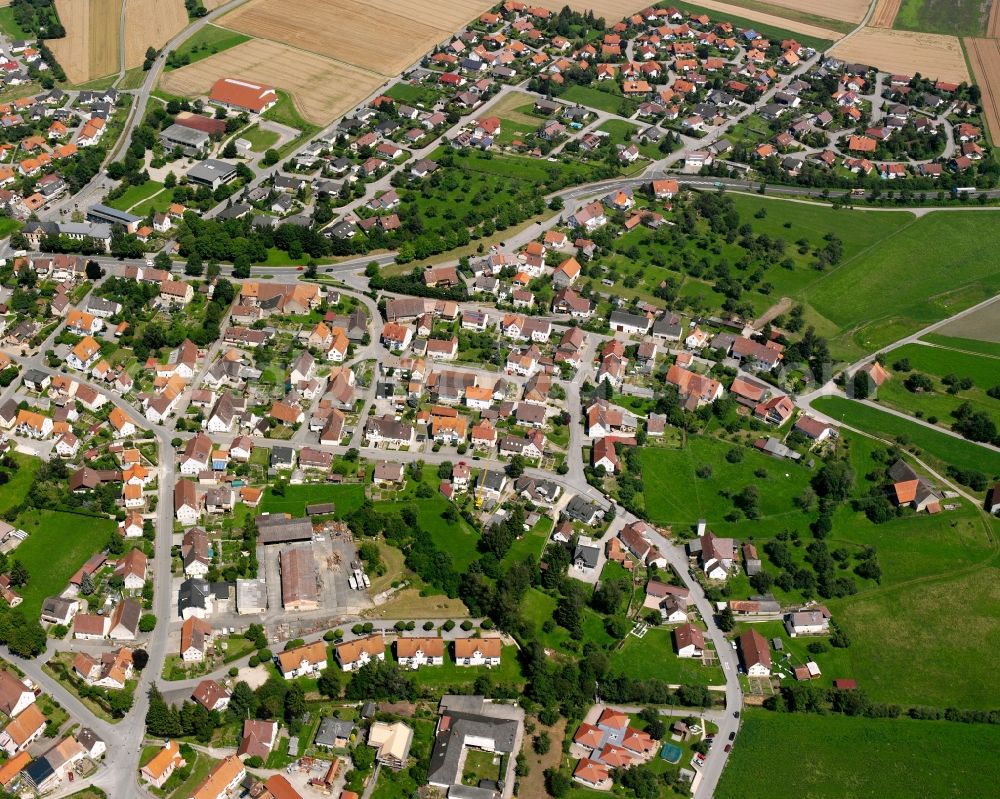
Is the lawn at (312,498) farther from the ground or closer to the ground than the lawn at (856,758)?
farther from the ground

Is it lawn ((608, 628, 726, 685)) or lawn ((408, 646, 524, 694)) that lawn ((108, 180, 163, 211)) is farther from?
lawn ((608, 628, 726, 685))

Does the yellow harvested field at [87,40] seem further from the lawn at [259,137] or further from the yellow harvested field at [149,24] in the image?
the lawn at [259,137]

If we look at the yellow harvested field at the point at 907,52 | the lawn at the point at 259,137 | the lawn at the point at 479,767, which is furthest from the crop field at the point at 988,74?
the lawn at the point at 479,767

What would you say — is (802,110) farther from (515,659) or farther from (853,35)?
(515,659)

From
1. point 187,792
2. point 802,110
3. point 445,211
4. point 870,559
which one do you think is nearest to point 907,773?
point 870,559

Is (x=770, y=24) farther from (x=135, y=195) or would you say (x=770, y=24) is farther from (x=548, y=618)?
(x=548, y=618)
